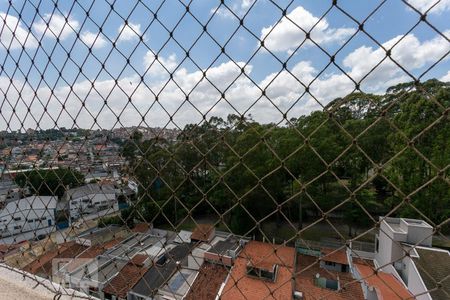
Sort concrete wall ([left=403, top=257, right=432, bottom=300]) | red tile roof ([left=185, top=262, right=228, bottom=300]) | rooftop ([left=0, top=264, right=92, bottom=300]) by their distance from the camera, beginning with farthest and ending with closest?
1. red tile roof ([left=185, top=262, right=228, bottom=300])
2. concrete wall ([left=403, top=257, right=432, bottom=300])
3. rooftop ([left=0, top=264, right=92, bottom=300])

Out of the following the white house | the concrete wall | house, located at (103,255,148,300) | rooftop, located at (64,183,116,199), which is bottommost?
the concrete wall

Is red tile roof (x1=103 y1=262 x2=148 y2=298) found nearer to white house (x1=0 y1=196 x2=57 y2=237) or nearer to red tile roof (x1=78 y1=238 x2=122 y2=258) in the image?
red tile roof (x1=78 y1=238 x2=122 y2=258)

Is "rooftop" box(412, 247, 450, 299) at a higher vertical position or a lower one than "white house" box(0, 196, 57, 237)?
lower

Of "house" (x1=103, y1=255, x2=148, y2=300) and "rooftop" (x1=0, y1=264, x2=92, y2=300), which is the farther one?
"house" (x1=103, y1=255, x2=148, y2=300)

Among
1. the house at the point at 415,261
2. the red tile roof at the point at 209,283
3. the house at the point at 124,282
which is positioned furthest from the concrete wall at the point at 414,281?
the house at the point at 124,282

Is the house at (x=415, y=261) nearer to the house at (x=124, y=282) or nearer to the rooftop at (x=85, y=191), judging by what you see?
the house at (x=124, y=282)

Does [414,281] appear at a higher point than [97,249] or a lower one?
lower

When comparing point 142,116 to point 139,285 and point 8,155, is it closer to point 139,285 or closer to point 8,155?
point 8,155

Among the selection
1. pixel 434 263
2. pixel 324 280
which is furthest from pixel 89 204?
pixel 324 280

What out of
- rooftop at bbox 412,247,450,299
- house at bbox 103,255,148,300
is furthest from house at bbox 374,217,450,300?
house at bbox 103,255,148,300

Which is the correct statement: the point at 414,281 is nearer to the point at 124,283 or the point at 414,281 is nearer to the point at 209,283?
the point at 209,283

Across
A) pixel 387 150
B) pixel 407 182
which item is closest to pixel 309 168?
pixel 387 150

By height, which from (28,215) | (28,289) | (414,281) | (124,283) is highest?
(28,215)
